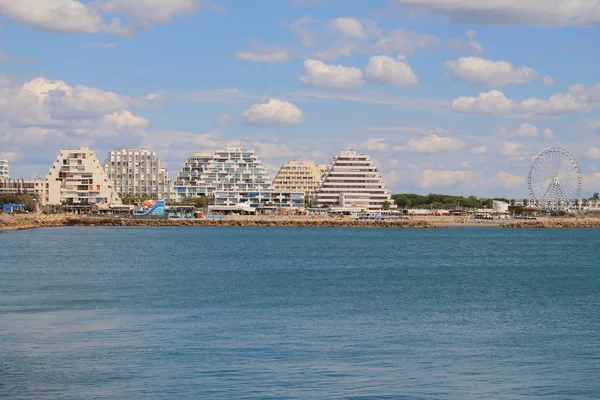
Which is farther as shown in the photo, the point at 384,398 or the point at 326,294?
the point at 326,294

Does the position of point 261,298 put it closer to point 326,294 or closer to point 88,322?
point 326,294

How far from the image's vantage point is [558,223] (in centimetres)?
17750

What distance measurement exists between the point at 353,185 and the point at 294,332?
159793 mm

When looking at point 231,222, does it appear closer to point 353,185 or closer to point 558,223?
point 353,185

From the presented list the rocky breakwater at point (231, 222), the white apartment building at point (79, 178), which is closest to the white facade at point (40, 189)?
the white apartment building at point (79, 178)

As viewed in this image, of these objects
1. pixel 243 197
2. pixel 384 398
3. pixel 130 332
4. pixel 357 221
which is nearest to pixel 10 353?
pixel 130 332

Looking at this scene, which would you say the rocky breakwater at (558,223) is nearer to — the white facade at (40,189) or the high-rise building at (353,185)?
the high-rise building at (353,185)

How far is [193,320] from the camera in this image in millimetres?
34188

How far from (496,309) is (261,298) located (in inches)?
426

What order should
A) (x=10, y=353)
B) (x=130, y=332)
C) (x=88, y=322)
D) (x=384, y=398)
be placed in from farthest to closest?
(x=88, y=322), (x=130, y=332), (x=10, y=353), (x=384, y=398)

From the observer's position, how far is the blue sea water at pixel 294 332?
77.5ft

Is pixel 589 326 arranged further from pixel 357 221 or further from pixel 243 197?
pixel 243 197

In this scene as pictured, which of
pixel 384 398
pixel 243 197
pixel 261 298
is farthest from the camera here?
pixel 243 197

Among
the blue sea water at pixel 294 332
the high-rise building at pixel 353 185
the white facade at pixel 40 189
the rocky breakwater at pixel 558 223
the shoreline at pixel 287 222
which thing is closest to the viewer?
the blue sea water at pixel 294 332
